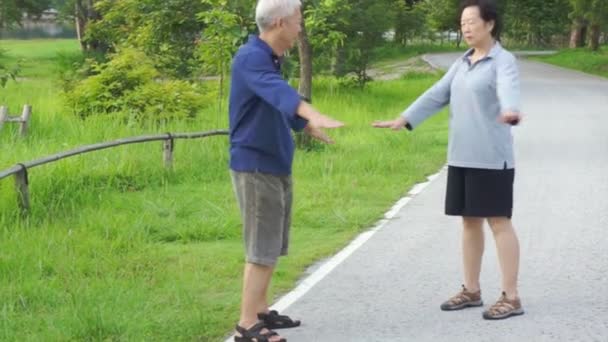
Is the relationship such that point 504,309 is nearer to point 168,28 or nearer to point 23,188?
point 23,188

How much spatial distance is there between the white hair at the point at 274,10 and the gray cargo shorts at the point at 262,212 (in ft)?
2.47

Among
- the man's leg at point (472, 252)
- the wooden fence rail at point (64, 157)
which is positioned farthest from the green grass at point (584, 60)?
the man's leg at point (472, 252)

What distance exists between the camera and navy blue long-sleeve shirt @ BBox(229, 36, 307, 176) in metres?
5.23

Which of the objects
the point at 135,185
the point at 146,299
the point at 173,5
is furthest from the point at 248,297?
the point at 173,5

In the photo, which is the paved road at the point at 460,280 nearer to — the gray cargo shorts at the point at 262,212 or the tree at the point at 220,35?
the gray cargo shorts at the point at 262,212

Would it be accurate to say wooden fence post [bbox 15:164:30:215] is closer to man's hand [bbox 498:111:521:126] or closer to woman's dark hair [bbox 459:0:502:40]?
woman's dark hair [bbox 459:0:502:40]

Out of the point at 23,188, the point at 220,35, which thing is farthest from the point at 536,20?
the point at 23,188

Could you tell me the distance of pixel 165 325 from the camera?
5.82m

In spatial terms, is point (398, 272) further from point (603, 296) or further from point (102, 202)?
point (102, 202)

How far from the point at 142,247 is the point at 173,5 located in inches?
743

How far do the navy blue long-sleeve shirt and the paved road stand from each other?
38.9 inches

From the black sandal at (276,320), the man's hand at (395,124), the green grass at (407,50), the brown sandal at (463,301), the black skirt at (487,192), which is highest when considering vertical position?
the man's hand at (395,124)

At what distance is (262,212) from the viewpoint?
214 inches

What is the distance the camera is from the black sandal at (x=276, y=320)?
583 cm
